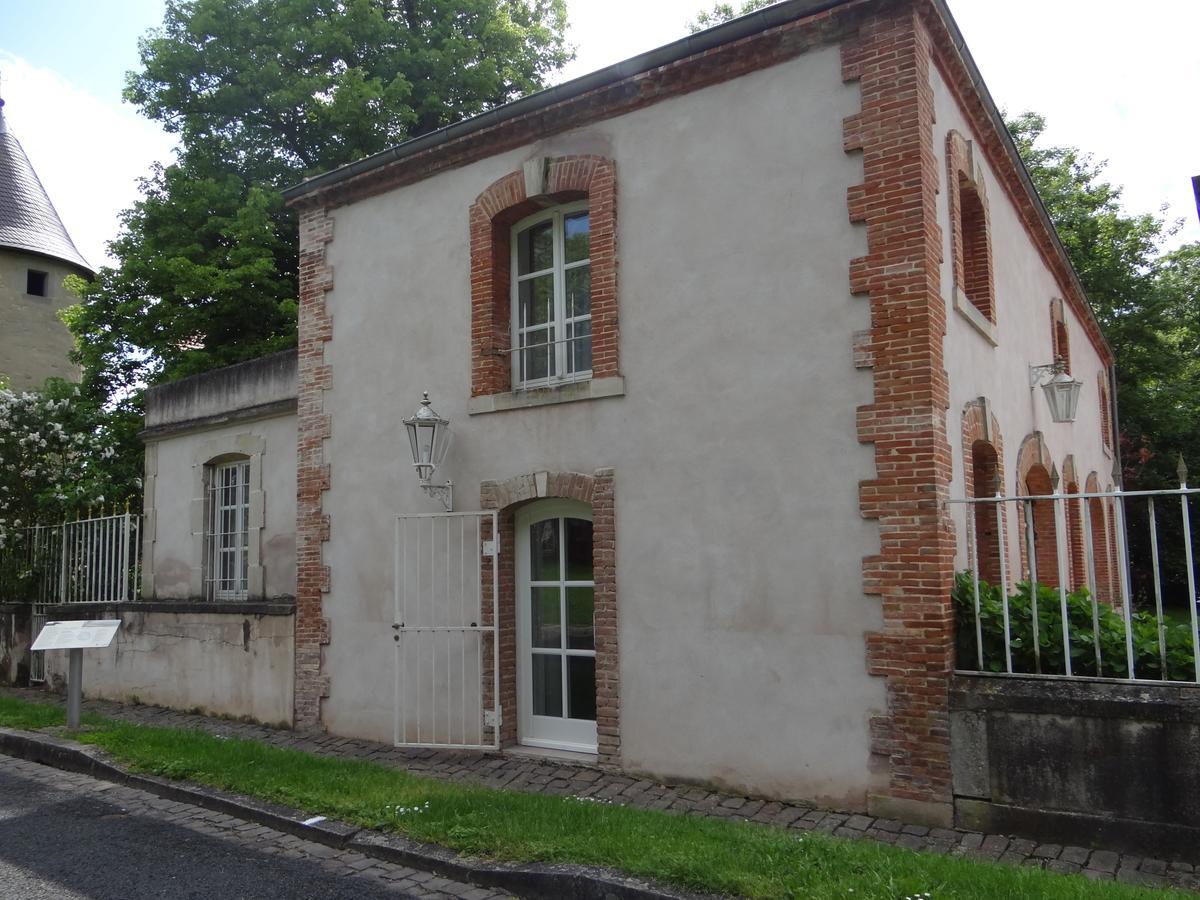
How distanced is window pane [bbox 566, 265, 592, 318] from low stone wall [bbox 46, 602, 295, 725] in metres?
4.29

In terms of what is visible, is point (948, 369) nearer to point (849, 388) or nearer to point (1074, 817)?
point (849, 388)

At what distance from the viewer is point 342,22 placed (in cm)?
1659

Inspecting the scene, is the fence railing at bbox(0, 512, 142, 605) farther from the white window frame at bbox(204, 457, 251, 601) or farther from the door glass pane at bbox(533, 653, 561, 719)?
the door glass pane at bbox(533, 653, 561, 719)

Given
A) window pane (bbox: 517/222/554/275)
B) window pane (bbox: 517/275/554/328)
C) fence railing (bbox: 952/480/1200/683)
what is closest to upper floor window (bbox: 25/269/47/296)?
window pane (bbox: 517/222/554/275)

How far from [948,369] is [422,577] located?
488 centimetres

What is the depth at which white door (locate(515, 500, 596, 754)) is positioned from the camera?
305 inches

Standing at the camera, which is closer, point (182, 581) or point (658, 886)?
point (658, 886)

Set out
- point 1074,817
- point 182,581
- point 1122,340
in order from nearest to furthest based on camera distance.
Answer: point 1074,817, point 182,581, point 1122,340

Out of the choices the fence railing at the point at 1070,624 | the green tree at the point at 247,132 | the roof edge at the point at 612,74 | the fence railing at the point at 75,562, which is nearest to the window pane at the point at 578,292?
the roof edge at the point at 612,74

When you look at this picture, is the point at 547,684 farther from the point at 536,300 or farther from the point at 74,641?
the point at 74,641

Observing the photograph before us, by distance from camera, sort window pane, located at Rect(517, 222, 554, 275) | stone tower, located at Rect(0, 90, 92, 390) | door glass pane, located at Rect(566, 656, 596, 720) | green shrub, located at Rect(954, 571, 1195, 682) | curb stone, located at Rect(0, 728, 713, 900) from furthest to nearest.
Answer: stone tower, located at Rect(0, 90, 92, 390) → window pane, located at Rect(517, 222, 554, 275) → door glass pane, located at Rect(566, 656, 596, 720) → green shrub, located at Rect(954, 571, 1195, 682) → curb stone, located at Rect(0, 728, 713, 900)

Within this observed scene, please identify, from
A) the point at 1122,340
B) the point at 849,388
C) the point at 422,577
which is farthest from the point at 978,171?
the point at 1122,340

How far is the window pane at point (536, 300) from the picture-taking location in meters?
8.36

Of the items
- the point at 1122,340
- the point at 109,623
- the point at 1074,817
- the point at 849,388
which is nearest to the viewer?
the point at 1074,817
